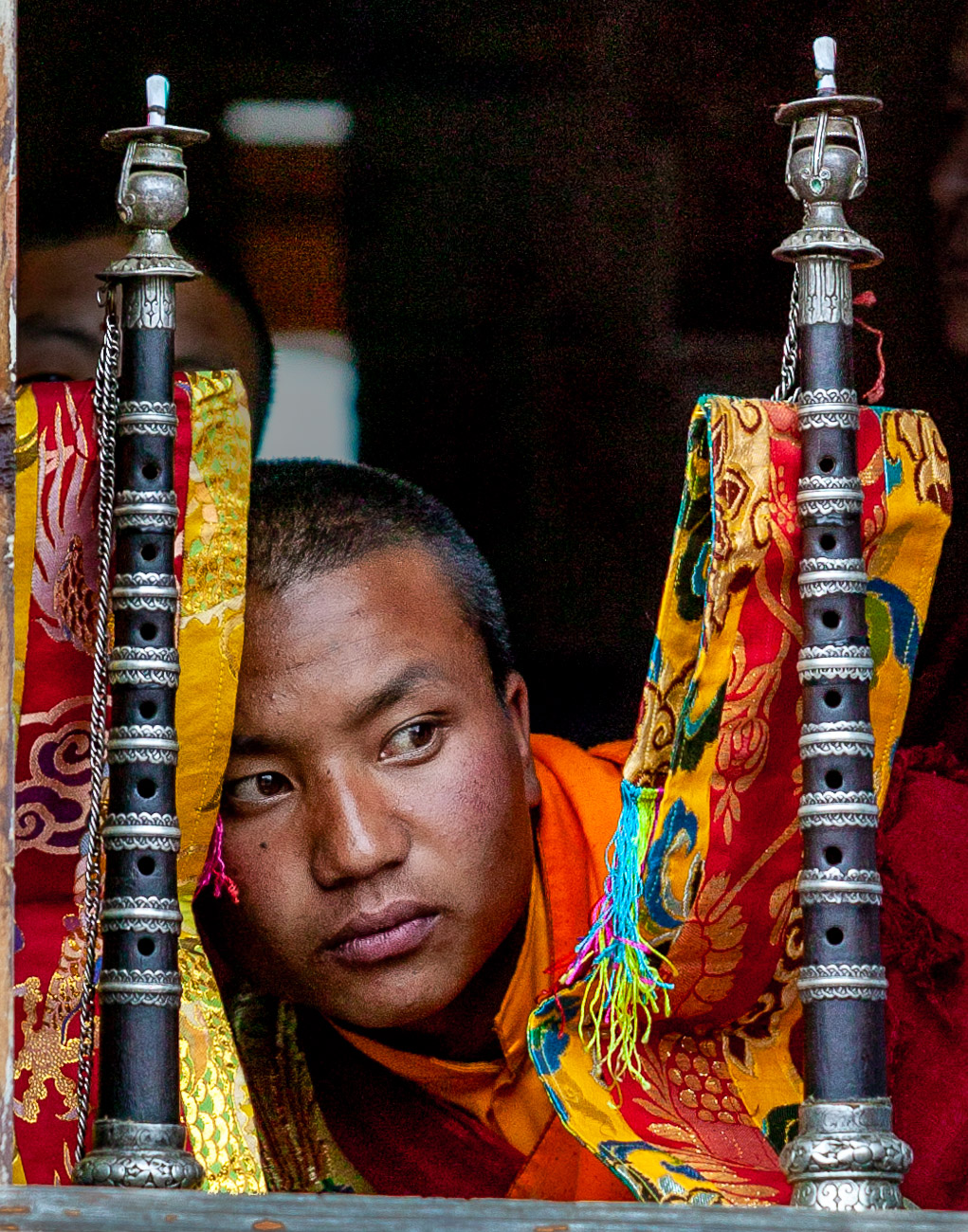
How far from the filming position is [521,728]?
7.49ft

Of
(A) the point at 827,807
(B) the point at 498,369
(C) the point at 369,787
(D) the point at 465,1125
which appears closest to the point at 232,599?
(C) the point at 369,787

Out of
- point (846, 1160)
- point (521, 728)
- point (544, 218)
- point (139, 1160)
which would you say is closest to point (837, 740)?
point (846, 1160)

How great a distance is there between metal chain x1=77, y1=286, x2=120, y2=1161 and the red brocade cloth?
2.49ft

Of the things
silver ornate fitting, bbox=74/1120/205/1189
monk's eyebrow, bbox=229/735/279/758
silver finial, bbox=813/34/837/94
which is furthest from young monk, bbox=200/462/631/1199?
silver finial, bbox=813/34/837/94

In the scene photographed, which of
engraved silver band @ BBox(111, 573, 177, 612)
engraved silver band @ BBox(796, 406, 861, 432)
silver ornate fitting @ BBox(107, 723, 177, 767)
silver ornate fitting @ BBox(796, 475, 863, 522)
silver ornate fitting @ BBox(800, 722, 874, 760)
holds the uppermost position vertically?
engraved silver band @ BBox(796, 406, 861, 432)

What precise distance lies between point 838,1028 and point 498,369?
4.57ft

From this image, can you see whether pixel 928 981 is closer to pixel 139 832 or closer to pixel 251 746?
pixel 251 746

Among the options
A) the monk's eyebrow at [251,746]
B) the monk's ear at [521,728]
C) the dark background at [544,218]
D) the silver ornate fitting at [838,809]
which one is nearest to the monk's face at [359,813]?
the monk's eyebrow at [251,746]

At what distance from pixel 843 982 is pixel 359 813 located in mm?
565

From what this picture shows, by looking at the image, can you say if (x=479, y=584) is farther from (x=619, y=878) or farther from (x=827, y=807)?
(x=827, y=807)

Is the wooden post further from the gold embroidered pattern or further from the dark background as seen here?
the dark background

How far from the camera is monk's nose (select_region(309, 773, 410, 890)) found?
195cm

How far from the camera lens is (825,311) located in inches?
66.5

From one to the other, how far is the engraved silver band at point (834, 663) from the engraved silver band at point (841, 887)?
0.15 meters
